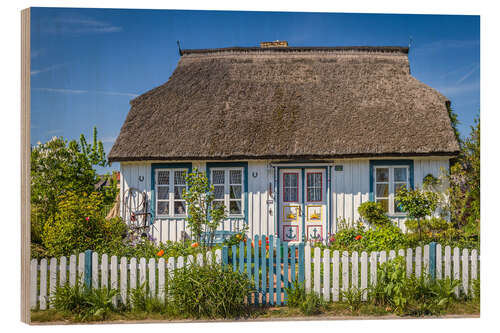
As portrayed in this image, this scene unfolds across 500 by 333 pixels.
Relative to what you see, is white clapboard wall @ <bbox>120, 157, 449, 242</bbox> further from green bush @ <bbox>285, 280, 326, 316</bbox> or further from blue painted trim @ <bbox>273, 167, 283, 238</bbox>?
green bush @ <bbox>285, 280, 326, 316</bbox>

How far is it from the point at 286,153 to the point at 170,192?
2.91 metres

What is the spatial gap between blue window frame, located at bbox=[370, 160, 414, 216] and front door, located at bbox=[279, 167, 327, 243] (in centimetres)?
120

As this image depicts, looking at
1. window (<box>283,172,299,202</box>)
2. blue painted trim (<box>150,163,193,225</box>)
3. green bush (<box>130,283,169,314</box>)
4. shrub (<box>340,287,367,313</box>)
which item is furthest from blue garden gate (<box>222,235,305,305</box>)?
blue painted trim (<box>150,163,193,225</box>)

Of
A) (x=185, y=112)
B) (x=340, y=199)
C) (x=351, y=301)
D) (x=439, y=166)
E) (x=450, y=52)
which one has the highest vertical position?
(x=450, y=52)

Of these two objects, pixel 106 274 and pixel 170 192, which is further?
pixel 170 192

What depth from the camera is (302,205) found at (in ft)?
28.2

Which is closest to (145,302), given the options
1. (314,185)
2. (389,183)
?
(314,185)

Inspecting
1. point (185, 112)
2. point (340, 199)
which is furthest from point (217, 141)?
point (340, 199)

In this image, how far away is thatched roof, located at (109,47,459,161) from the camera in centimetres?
827

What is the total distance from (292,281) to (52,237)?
4.01 meters

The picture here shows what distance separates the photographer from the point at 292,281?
18.0 feet

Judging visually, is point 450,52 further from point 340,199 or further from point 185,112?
point 185,112

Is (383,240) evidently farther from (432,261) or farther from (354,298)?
(354,298)

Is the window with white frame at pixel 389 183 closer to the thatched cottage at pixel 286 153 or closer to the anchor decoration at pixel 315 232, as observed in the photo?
the thatched cottage at pixel 286 153
